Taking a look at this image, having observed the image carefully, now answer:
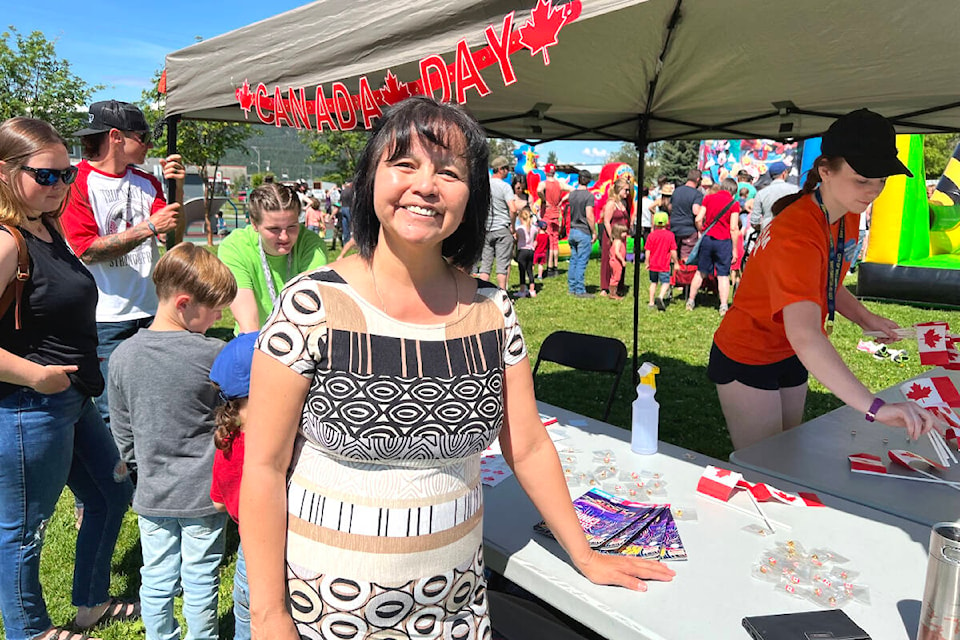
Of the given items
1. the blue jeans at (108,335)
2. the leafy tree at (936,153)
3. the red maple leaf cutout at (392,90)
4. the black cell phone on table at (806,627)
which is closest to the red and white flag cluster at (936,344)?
the black cell phone on table at (806,627)

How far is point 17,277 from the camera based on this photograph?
182cm

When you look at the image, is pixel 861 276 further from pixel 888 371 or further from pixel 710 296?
pixel 888 371

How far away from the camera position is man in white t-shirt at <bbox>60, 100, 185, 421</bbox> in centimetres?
283

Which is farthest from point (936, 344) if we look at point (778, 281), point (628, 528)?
point (628, 528)

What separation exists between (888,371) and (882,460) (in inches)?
166

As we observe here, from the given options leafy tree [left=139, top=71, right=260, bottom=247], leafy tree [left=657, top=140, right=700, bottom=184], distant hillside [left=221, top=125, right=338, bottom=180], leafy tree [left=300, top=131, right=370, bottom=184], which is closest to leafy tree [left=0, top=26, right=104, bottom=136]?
leafy tree [left=139, top=71, right=260, bottom=247]

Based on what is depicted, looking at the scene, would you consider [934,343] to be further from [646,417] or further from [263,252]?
[263,252]

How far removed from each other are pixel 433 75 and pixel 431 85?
26mm

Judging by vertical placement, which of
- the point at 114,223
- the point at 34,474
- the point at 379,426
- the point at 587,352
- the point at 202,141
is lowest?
the point at 34,474

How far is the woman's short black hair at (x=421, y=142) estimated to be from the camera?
3.85 feet

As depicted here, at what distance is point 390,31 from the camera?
1890mm

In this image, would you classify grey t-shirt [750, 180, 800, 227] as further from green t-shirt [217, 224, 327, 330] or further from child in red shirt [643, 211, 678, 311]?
green t-shirt [217, 224, 327, 330]

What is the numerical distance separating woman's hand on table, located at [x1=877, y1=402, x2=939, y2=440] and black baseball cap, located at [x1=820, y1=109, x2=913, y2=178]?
649 mm

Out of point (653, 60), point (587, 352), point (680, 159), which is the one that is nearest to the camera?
point (653, 60)
